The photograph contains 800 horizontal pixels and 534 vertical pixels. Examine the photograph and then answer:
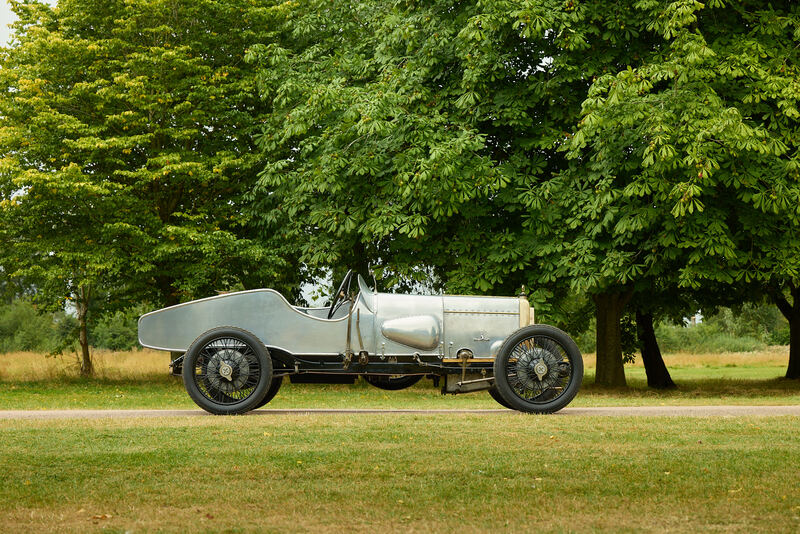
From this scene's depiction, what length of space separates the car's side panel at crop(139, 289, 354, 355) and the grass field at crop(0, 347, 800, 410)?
10.9 ft

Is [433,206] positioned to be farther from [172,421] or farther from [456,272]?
[172,421]

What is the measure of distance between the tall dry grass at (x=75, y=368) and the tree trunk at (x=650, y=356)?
14560 millimetres

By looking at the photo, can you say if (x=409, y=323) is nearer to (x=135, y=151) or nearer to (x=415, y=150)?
(x=415, y=150)

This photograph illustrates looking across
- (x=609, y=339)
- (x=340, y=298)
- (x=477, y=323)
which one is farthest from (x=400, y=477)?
(x=609, y=339)

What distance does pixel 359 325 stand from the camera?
12.6m

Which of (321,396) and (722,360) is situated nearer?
(321,396)

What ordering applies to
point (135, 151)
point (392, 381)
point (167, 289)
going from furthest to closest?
point (167, 289) → point (135, 151) → point (392, 381)

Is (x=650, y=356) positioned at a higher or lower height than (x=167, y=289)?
lower

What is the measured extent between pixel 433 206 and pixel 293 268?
8.30m

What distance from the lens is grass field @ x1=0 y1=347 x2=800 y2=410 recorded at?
17.0 meters

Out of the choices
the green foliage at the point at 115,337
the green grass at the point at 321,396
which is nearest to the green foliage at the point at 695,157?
the green grass at the point at 321,396

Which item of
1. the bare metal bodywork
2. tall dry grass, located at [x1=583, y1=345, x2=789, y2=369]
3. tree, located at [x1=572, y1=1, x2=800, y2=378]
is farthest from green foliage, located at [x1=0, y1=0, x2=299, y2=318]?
tall dry grass, located at [x1=583, y1=345, x2=789, y2=369]

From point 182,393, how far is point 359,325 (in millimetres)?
9496

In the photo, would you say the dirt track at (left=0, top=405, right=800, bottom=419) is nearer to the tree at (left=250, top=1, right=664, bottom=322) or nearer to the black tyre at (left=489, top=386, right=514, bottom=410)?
the black tyre at (left=489, top=386, right=514, bottom=410)
